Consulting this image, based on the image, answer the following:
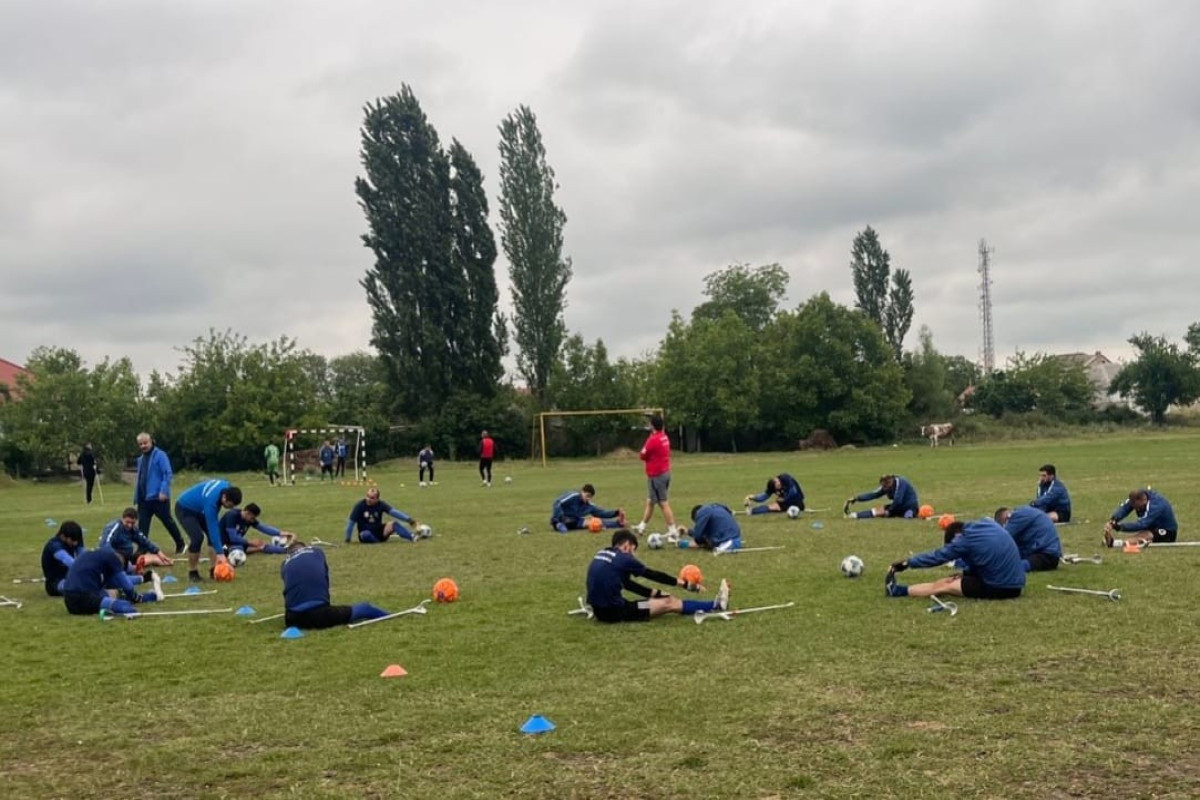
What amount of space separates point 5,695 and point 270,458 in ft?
133

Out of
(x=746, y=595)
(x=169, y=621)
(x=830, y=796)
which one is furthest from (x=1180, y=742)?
(x=169, y=621)

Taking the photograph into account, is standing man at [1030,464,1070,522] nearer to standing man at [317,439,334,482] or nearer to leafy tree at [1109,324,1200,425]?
standing man at [317,439,334,482]

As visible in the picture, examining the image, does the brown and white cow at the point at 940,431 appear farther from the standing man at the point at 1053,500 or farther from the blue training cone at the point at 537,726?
the blue training cone at the point at 537,726

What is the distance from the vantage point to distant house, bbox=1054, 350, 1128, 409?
97256mm

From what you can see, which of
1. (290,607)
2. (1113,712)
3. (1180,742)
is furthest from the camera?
(290,607)

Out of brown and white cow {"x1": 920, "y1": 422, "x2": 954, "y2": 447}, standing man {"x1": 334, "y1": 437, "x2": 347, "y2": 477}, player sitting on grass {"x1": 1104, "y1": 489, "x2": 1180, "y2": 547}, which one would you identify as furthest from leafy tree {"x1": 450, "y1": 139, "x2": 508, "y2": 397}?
player sitting on grass {"x1": 1104, "y1": 489, "x2": 1180, "y2": 547}

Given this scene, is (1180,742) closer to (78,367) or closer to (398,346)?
(398,346)

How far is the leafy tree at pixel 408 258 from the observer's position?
6588 cm

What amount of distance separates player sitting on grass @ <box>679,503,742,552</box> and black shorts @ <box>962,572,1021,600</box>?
549cm

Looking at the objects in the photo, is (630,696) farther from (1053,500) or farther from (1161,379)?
(1161,379)

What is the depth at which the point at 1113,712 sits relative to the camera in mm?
7195

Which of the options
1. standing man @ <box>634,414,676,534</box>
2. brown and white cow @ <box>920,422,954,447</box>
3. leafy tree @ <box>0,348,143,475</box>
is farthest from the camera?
brown and white cow @ <box>920,422,954,447</box>

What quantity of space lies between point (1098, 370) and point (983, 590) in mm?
128111

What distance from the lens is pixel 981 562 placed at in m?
11.5
